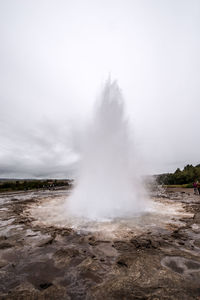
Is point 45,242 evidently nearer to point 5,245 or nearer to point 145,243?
point 5,245

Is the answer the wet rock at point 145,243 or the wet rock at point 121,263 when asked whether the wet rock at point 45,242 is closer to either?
the wet rock at point 121,263

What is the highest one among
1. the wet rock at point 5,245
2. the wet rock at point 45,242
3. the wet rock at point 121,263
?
the wet rock at point 5,245

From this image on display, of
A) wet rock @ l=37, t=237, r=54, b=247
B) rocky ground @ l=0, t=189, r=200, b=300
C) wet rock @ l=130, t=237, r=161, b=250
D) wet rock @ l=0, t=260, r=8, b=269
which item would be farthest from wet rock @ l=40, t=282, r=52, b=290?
wet rock @ l=130, t=237, r=161, b=250

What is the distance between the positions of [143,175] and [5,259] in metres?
15.6

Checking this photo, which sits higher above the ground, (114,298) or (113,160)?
(113,160)

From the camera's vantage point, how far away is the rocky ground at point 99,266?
330 cm

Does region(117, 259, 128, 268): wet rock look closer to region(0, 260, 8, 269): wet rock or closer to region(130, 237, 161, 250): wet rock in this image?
region(130, 237, 161, 250): wet rock

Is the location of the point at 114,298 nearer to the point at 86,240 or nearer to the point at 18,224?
the point at 86,240

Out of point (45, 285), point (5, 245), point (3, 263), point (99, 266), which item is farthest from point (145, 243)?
point (5, 245)

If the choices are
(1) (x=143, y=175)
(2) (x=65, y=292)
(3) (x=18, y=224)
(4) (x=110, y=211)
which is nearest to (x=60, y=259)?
(2) (x=65, y=292)

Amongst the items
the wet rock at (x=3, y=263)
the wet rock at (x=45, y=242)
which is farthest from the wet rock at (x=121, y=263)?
the wet rock at (x=3, y=263)

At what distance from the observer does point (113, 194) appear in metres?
13.4

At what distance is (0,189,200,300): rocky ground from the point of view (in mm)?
3301

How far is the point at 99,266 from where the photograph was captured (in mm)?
4301
